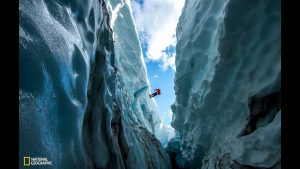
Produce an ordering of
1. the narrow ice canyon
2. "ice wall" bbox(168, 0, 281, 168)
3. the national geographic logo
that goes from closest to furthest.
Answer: the national geographic logo < the narrow ice canyon < "ice wall" bbox(168, 0, 281, 168)

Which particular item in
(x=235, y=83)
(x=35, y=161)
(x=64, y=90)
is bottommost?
(x=35, y=161)

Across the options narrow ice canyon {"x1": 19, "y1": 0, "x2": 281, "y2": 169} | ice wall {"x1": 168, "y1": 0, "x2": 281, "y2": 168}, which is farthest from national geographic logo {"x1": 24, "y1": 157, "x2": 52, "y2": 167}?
ice wall {"x1": 168, "y1": 0, "x2": 281, "y2": 168}

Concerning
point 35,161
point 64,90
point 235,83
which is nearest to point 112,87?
point 235,83

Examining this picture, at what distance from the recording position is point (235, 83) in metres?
3.79

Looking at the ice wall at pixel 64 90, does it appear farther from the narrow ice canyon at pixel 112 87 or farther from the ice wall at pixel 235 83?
the ice wall at pixel 235 83

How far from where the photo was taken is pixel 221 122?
4445mm

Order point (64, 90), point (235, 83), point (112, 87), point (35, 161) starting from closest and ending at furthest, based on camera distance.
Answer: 1. point (35, 161)
2. point (64, 90)
3. point (235, 83)
4. point (112, 87)

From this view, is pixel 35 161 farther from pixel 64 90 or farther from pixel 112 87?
pixel 112 87

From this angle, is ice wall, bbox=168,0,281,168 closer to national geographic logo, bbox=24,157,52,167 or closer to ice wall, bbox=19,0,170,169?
ice wall, bbox=19,0,170,169

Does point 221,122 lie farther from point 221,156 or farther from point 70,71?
point 70,71

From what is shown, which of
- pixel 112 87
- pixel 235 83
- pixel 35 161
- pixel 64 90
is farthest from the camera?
pixel 112 87

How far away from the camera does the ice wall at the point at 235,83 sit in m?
2.84

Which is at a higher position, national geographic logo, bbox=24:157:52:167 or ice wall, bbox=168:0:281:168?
ice wall, bbox=168:0:281:168

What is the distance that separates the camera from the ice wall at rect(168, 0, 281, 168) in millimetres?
2836
